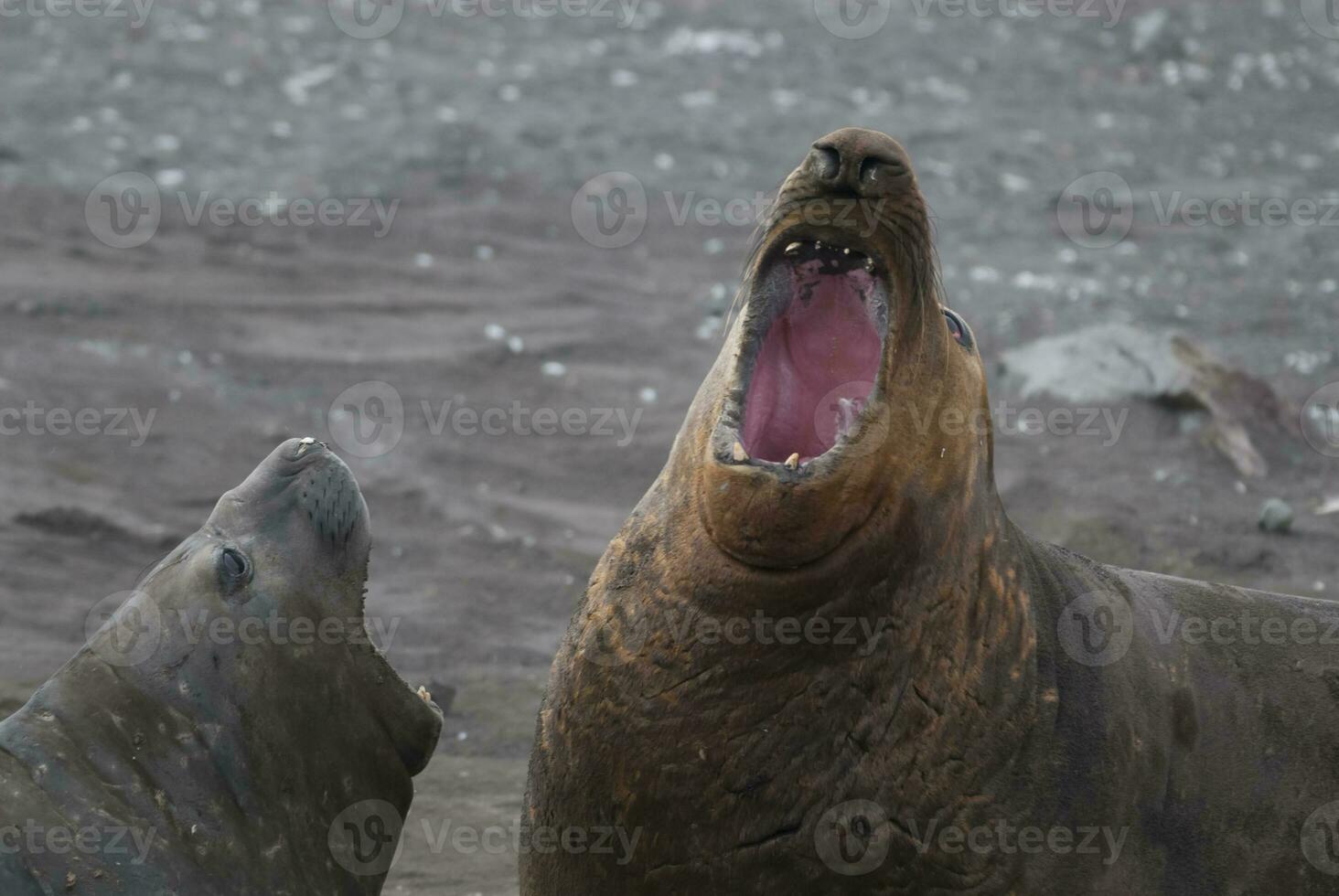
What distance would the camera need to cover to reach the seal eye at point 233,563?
3.83 metres

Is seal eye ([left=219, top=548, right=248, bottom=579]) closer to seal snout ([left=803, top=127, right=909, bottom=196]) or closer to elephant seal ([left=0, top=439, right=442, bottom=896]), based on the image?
elephant seal ([left=0, top=439, right=442, bottom=896])

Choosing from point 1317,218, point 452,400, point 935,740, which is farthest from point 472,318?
point 935,740

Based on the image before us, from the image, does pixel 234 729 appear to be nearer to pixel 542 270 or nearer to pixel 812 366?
pixel 812 366

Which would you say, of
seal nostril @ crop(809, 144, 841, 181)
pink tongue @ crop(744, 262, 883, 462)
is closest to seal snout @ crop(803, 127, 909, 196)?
seal nostril @ crop(809, 144, 841, 181)

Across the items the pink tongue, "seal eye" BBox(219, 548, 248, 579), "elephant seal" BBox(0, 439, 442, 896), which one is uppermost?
the pink tongue


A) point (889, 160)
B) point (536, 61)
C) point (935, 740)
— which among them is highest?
point (889, 160)

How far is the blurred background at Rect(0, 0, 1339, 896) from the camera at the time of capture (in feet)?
24.9

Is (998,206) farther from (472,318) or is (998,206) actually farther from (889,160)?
(889,160)

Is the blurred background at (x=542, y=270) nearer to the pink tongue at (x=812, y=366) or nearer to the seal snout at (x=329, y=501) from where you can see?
the seal snout at (x=329, y=501)

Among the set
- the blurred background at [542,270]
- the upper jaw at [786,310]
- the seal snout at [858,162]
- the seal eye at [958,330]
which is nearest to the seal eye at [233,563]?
the upper jaw at [786,310]

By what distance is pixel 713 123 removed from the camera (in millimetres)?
13891

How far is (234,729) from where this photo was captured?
379 cm

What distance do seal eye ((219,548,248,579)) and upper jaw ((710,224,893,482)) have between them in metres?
1.19

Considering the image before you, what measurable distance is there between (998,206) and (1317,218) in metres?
2.40
